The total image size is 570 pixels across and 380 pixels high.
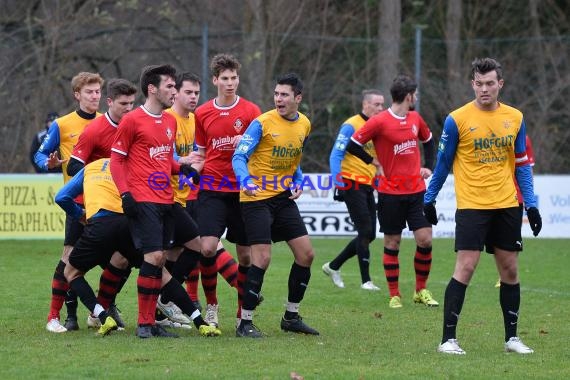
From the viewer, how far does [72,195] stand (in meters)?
9.13

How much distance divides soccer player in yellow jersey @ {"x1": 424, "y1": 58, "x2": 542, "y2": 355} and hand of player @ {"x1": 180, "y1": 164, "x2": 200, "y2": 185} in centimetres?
208

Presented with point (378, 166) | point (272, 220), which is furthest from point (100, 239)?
point (378, 166)

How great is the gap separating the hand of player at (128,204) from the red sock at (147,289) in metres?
0.49

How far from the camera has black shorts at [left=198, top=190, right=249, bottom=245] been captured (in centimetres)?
960

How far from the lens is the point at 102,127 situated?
9.37 meters

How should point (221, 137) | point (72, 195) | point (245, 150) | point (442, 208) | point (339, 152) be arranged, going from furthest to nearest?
point (442, 208)
point (339, 152)
point (221, 137)
point (72, 195)
point (245, 150)

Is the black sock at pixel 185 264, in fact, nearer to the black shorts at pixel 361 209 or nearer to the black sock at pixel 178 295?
the black sock at pixel 178 295

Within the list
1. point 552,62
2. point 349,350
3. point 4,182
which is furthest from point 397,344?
point 552,62

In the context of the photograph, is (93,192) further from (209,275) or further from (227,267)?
(227,267)

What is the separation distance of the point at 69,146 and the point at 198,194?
4.46ft

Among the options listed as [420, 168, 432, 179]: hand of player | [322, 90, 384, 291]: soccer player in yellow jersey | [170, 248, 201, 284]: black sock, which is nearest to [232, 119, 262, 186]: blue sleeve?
[170, 248, 201, 284]: black sock

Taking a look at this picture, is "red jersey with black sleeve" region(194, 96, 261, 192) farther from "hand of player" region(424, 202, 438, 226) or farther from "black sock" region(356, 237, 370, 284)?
"black sock" region(356, 237, 370, 284)

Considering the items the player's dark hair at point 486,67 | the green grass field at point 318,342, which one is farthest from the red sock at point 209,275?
the player's dark hair at point 486,67

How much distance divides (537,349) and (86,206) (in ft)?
12.2
